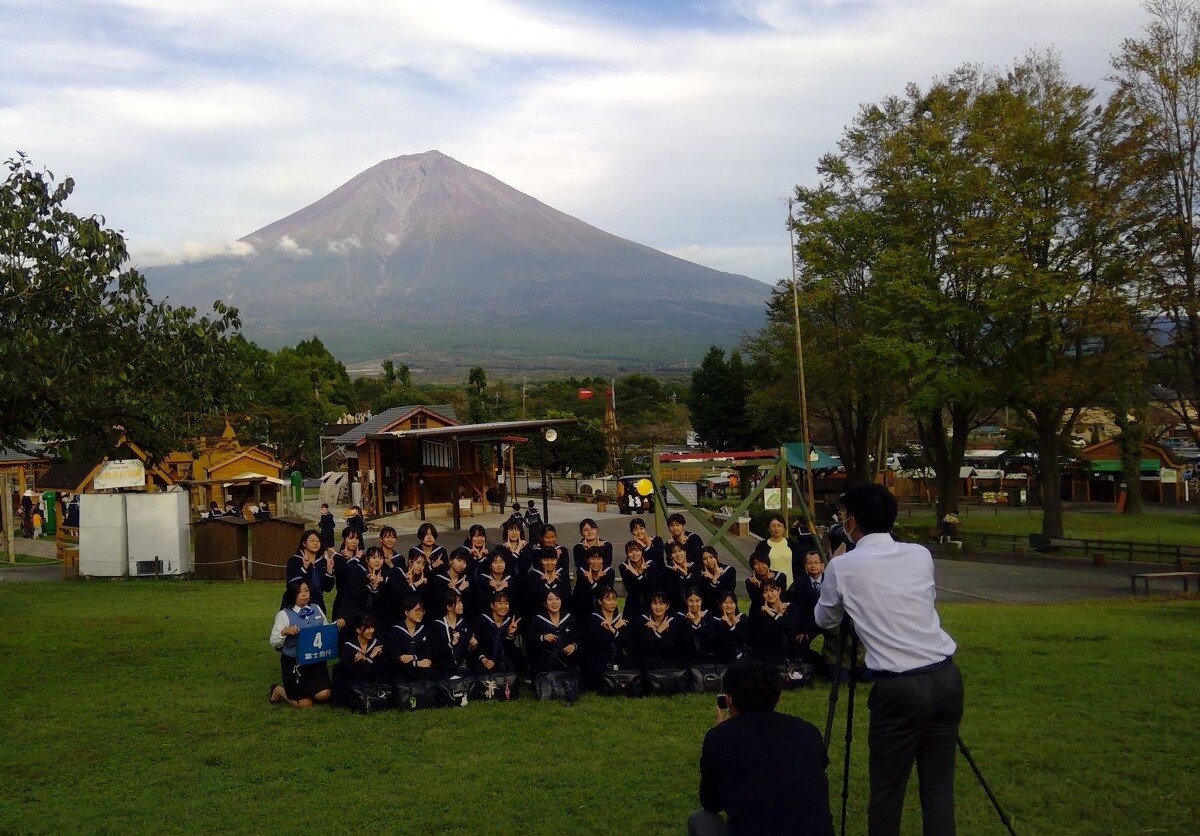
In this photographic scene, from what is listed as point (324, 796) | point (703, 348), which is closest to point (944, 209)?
point (324, 796)

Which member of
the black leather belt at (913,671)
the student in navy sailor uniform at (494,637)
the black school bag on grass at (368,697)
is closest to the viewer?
the black leather belt at (913,671)

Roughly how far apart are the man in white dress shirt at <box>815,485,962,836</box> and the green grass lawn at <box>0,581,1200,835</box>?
1.45 metres

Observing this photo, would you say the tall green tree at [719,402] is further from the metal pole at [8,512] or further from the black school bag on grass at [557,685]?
the black school bag on grass at [557,685]

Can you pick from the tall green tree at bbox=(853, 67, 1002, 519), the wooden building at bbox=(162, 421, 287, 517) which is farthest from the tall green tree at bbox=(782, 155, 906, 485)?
the wooden building at bbox=(162, 421, 287, 517)

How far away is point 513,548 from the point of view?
10.8m

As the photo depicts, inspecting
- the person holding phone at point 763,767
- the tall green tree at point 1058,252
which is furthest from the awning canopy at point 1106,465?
the person holding phone at point 763,767

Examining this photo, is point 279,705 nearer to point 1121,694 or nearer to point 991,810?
point 991,810

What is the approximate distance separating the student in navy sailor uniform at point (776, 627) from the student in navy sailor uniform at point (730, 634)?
11 centimetres

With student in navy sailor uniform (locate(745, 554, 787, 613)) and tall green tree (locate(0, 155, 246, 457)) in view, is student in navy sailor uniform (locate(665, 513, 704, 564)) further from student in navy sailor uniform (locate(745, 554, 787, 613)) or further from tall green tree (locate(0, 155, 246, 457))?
tall green tree (locate(0, 155, 246, 457))

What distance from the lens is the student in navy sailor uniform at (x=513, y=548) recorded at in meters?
10.3

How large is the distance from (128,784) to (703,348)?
189m

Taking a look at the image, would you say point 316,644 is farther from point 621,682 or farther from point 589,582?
point 621,682

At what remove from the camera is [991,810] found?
625 centimetres

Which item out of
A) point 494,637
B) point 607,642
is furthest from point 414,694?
point 607,642
